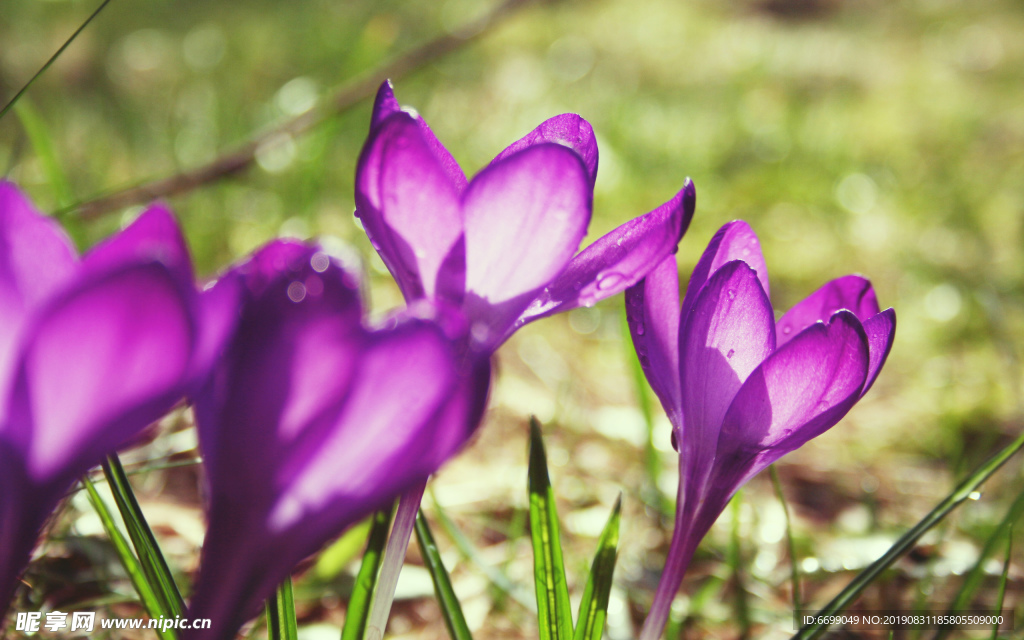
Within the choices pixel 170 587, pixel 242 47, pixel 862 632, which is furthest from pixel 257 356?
pixel 242 47

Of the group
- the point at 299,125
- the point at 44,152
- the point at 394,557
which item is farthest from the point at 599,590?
the point at 299,125

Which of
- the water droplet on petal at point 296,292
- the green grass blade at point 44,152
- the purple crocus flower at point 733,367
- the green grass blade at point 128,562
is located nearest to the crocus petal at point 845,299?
the purple crocus flower at point 733,367

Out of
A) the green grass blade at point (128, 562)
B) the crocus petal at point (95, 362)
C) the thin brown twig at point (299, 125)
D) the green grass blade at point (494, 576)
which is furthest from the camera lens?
the thin brown twig at point (299, 125)

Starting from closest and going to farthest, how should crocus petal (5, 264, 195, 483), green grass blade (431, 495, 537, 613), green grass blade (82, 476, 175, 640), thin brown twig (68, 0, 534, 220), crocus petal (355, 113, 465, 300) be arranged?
crocus petal (5, 264, 195, 483) → crocus petal (355, 113, 465, 300) → green grass blade (82, 476, 175, 640) → green grass blade (431, 495, 537, 613) → thin brown twig (68, 0, 534, 220)

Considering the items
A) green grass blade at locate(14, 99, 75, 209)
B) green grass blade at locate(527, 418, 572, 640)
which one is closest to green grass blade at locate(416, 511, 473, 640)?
green grass blade at locate(527, 418, 572, 640)

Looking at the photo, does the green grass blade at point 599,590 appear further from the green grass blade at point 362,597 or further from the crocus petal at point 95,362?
the crocus petal at point 95,362

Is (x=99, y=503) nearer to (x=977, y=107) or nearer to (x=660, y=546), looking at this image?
(x=660, y=546)

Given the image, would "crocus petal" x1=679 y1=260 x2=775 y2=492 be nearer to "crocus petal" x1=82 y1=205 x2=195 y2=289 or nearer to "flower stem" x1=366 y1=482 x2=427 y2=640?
"flower stem" x1=366 y1=482 x2=427 y2=640
